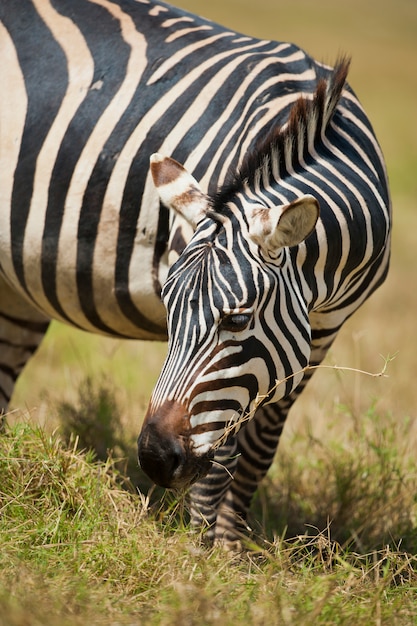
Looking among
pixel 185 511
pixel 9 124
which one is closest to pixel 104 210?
pixel 9 124

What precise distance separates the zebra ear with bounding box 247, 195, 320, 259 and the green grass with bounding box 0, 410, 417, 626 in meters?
1.18

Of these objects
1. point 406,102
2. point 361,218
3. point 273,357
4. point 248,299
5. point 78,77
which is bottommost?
point 273,357

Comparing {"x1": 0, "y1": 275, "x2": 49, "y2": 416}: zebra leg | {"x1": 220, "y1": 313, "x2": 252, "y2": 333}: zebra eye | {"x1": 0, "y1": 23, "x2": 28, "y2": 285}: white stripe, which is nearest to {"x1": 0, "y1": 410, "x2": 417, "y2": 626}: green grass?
{"x1": 220, "y1": 313, "x2": 252, "y2": 333}: zebra eye

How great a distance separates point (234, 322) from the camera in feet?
10.7

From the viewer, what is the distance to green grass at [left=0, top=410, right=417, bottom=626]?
9.72 feet

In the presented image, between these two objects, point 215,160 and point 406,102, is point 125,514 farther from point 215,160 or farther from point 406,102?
point 406,102

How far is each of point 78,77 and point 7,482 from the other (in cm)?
223

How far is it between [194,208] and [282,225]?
1.52 ft

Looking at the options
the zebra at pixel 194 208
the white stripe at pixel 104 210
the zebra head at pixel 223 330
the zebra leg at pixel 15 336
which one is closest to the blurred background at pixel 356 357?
the zebra leg at pixel 15 336

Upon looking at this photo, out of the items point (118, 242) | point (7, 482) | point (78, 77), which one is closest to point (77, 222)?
point (118, 242)

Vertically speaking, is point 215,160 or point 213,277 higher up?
point 215,160

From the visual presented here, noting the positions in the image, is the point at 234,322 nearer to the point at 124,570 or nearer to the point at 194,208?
the point at 194,208

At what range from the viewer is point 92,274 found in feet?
15.0

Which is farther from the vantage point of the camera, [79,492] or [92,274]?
[92,274]
